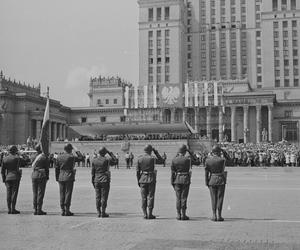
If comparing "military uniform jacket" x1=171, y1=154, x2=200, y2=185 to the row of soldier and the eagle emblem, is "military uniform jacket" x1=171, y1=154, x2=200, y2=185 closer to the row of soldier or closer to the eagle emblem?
the row of soldier

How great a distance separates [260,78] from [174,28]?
84.1 feet

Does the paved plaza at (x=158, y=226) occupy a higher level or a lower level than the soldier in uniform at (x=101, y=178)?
lower

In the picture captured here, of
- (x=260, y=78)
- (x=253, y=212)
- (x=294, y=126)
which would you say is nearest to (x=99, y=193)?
(x=253, y=212)

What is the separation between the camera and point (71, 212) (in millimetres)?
13039

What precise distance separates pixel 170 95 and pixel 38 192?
72956 millimetres

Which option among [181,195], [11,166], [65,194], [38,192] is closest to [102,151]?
[65,194]

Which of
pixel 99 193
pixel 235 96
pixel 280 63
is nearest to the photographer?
pixel 99 193

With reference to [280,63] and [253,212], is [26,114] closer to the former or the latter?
[280,63]

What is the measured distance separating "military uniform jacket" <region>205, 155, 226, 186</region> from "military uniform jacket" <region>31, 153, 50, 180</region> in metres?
4.81

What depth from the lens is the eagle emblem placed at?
85.2 metres

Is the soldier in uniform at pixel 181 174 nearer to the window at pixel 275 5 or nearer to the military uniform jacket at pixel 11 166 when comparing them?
the military uniform jacket at pixel 11 166

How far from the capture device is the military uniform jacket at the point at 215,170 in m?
12.2

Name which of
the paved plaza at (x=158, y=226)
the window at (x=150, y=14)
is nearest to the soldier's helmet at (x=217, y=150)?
the paved plaza at (x=158, y=226)

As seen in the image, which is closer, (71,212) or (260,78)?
(71,212)
